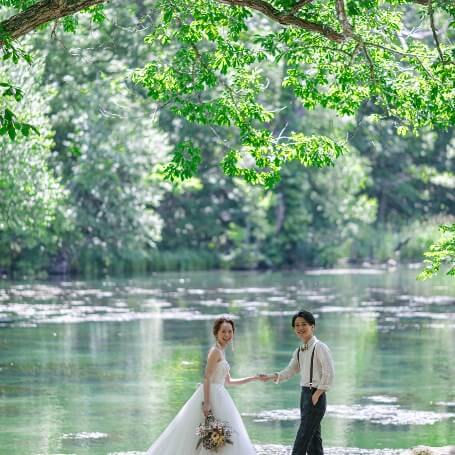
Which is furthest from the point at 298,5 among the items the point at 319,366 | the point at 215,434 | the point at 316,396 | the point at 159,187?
the point at 159,187

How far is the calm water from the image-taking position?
16.8 metres

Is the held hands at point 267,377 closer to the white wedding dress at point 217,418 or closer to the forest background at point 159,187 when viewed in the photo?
the white wedding dress at point 217,418

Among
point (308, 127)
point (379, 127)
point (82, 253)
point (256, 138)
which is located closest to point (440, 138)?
point (379, 127)

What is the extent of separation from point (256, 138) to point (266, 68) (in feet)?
154

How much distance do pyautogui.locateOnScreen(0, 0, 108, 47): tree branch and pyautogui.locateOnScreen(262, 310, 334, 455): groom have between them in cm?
383

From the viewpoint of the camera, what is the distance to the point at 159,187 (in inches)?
2409

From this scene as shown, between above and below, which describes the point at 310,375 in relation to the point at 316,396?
above

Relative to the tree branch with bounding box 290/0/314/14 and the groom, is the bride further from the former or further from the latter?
the tree branch with bounding box 290/0/314/14

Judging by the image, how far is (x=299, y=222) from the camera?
67312 millimetres

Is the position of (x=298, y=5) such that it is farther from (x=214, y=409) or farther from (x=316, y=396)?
(x=214, y=409)

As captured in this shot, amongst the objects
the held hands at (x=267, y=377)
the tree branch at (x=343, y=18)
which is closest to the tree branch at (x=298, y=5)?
the tree branch at (x=343, y=18)

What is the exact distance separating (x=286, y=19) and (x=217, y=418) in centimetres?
452

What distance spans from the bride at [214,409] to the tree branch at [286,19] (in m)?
3.70

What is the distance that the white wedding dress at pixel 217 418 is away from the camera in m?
11.5
